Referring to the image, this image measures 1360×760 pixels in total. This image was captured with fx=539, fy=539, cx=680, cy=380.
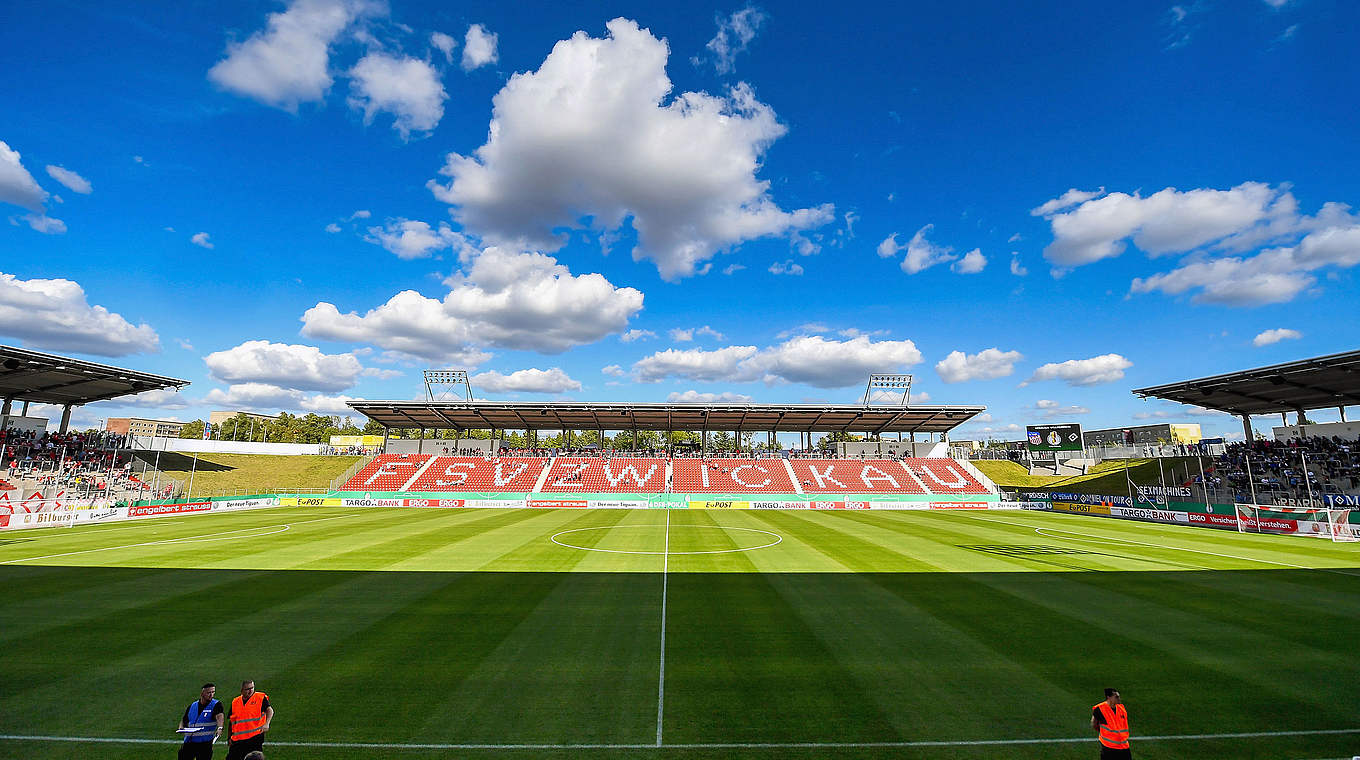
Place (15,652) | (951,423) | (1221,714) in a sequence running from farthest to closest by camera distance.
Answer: (951,423)
(15,652)
(1221,714)

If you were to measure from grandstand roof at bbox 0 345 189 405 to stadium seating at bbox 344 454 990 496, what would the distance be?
19.2 m

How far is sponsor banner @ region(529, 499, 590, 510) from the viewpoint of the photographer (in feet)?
162

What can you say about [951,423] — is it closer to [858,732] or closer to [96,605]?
[858,732]

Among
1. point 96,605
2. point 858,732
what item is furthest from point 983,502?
point 96,605

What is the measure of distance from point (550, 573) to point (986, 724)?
13342mm

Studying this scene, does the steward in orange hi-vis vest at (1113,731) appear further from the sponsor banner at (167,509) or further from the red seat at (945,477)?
the red seat at (945,477)

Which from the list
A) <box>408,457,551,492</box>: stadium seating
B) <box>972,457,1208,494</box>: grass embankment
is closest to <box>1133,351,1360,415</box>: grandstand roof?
<box>972,457,1208,494</box>: grass embankment

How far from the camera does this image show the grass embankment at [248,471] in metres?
56.8

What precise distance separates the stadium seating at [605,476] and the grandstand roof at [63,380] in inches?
1368

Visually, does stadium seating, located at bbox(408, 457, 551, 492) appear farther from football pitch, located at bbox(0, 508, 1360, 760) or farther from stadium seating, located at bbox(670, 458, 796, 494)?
football pitch, located at bbox(0, 508, 1360, 760)

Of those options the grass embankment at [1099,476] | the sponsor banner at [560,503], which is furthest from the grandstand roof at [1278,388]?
the sponsor banner at [560,503]

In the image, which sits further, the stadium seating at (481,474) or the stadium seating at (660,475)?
the stadium seating at (660,475)

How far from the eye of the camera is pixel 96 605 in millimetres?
13367

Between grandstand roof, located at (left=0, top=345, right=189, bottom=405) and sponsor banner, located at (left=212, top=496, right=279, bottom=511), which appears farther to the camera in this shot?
sponsor banner, located at (left=212, top=496, right=279, bottom=511)
